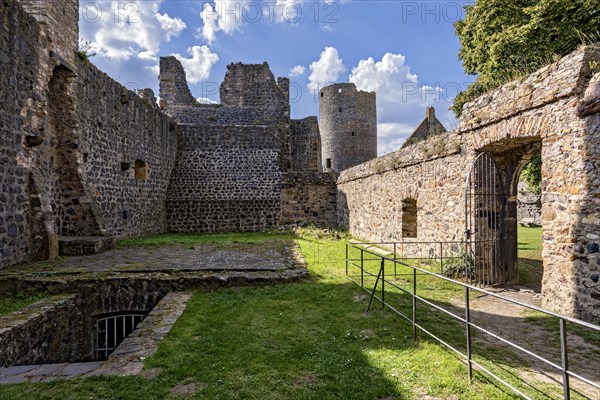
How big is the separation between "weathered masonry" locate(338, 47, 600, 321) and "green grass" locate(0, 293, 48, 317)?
26.4 ft

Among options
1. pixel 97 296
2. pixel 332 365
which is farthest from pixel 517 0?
pixel 97 296

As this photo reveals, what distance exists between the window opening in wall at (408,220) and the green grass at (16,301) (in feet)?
29.2

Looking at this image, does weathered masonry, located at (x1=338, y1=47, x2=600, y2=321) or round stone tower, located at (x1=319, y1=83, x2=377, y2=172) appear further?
round stone tower, located at (x1=319, y1=83, x2=377, y2=172)

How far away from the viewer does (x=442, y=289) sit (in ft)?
23.2

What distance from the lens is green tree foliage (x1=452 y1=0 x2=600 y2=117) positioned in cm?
1116

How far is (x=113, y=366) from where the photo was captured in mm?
3803

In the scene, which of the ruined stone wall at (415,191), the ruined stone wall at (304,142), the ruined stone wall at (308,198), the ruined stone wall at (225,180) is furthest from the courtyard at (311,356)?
the ruined stone wall at (304,142)

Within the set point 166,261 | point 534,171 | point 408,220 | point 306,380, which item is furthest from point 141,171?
point 534,171

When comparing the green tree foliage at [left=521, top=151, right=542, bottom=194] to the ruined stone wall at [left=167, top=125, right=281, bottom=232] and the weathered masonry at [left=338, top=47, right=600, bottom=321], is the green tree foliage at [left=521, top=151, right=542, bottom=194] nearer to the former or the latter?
the weathered masonry at [left=338, top=47, right=600, bottom=321]

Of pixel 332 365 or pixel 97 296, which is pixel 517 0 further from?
pixel 97 296

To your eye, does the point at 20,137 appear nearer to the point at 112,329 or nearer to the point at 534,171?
the point at 112,329

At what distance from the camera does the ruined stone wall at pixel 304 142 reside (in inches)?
984

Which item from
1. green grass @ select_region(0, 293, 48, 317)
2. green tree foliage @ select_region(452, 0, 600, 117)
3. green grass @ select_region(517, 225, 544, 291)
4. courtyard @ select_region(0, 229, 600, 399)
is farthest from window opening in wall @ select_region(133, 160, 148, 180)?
green grass @ select_region(517, 225, 544, 291)

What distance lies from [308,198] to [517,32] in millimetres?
11003
